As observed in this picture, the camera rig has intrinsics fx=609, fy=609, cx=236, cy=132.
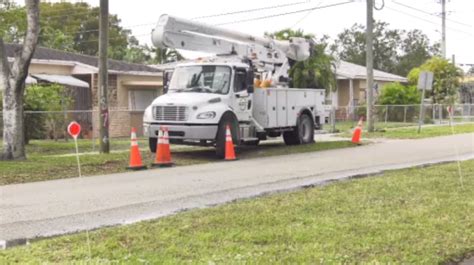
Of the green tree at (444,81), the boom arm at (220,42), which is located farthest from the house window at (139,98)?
the green tree at (444,81)

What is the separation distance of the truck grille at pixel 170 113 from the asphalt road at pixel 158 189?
1599mm

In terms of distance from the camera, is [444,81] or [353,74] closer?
[353,74]

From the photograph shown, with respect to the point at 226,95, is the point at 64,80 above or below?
above

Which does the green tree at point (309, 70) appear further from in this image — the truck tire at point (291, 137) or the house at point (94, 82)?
the truck tire at point (291, 137)

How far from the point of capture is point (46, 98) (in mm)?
21188

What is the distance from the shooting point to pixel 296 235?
251 inches

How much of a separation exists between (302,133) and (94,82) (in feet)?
37.7

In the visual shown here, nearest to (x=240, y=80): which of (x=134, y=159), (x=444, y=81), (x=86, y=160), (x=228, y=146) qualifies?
(x=228, y=146)

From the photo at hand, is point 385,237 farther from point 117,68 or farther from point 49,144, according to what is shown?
point 117,68

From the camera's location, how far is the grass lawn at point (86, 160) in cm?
1255

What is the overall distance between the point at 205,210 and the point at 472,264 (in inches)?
141

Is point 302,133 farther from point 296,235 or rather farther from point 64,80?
point 296,235

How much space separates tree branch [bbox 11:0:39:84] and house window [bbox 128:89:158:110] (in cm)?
1470

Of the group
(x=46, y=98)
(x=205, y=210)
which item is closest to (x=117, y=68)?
(x=46, y=98)
